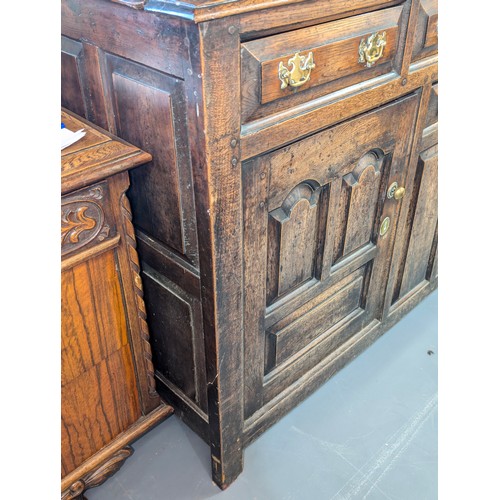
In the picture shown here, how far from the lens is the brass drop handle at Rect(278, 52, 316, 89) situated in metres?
1.06

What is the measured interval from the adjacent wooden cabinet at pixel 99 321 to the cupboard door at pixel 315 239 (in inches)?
12.9

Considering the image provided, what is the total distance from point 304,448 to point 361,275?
61 cm

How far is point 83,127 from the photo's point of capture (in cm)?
127

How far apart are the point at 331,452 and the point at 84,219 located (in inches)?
43.4

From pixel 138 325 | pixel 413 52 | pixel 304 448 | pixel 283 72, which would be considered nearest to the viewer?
pixel 283 72

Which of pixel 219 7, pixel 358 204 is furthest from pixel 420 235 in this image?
pixel 219 7

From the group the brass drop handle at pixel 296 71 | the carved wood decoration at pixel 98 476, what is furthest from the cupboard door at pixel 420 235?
the carved wood decoration at pixel 98 476

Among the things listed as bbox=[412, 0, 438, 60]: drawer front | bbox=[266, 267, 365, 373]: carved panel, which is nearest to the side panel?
bbox=[266, 267, 365, 373]: carved panel

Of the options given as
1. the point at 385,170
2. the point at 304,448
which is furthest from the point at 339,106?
the point at 304,448

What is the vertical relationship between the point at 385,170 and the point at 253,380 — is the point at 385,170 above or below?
above

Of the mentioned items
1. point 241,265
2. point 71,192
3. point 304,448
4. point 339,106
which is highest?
point 339,106

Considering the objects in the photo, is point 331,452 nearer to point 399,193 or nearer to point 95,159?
point 399,193

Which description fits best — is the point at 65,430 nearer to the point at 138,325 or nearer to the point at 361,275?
the point at 138,325

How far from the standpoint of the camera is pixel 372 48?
124 centimetres
